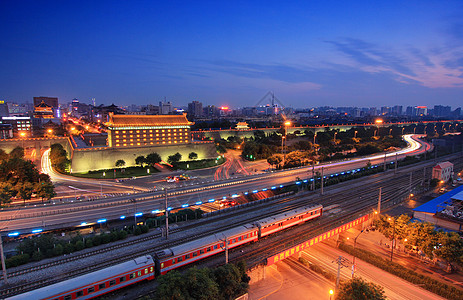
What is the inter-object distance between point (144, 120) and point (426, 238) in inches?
2211

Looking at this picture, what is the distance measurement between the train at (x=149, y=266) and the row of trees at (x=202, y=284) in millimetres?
1943

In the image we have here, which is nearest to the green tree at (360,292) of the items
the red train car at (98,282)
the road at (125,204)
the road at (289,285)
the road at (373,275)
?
the road at (289,285)

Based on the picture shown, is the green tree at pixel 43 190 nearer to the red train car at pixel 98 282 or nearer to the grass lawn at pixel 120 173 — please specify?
the grass lawn at pixel 120 173

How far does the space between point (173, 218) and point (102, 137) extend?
199 feet

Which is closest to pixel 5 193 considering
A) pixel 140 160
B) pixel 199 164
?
pixel 140 160

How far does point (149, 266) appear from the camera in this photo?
1570 centimetres

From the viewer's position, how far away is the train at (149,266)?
12.9 metres

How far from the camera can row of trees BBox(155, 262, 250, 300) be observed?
1247cm

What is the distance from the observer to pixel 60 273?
16.8m

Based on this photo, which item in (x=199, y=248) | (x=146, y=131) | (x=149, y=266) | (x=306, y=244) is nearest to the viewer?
(x=149, y=266)

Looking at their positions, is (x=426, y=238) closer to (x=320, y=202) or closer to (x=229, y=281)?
(x=320, y=202)

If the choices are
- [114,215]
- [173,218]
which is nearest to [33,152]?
[114,215]

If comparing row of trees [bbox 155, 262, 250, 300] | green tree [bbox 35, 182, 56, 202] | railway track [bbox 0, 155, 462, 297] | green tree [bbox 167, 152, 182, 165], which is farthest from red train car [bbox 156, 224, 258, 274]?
green tree [bbox 167, 152, 182, 165]

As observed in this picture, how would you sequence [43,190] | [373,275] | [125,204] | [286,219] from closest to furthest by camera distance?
1. [373,275]
2. [286,219]
3. [125,204]
4. [43,190]
